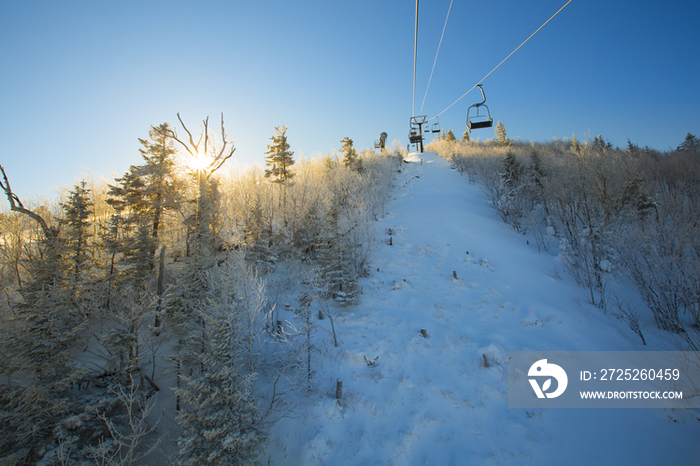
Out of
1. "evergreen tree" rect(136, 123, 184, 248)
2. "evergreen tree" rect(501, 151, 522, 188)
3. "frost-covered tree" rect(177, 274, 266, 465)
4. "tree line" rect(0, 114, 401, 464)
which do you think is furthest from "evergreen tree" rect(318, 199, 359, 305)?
"evergreen tree" rect(501, 151, 522, 188)

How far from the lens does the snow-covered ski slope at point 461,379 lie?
20.5 feet

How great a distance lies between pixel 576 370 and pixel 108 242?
22.4 m

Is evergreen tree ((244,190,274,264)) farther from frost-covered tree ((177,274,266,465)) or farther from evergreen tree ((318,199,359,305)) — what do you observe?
frost-covered tree ((177,274,266,465))

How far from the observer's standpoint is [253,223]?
1656 cm

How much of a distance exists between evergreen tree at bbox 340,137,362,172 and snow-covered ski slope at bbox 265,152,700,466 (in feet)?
64.2

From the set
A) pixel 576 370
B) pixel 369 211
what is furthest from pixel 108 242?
pixel 576 370

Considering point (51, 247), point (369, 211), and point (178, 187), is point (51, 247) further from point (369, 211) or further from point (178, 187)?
point (369, 211)

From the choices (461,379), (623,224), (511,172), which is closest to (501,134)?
(511,172)

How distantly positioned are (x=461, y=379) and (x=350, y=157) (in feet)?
94.0

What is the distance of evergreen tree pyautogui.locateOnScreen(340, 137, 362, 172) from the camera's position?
104 feet

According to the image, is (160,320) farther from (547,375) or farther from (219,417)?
(547,375)

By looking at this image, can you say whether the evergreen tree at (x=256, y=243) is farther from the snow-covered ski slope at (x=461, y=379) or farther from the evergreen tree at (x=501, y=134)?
the evergreen tree at (x=501, y=134)

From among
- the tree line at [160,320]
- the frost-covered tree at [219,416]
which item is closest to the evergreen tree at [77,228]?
the tree line at [160,320]

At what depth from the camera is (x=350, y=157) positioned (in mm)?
32094
